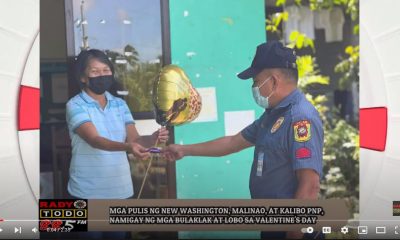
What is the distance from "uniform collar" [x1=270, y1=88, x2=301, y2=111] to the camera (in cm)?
218

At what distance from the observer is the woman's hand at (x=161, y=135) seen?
222 cm

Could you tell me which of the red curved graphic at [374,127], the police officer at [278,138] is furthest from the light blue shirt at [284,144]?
the red curved graphic at [374,127]

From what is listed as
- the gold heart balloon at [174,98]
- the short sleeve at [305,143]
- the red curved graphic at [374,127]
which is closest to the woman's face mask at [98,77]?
the gold heart balloon at [174,98]

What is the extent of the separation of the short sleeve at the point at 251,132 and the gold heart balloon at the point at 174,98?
26 cm

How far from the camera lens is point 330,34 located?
→ 224 cm

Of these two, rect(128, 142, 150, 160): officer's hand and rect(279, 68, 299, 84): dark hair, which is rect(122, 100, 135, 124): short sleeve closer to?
rect(128, 142, 150, 160): officer's hand

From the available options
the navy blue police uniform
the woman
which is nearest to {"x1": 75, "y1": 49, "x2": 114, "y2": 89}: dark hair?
the woman

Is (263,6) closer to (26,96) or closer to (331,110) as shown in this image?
(331,110)

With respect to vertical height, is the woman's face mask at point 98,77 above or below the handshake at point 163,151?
above

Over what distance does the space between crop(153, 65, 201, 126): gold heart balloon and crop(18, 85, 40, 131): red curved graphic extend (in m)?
0.61

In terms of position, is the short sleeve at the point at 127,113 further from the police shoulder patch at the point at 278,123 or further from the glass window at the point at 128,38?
the police shoulder patch at the point at 278,123

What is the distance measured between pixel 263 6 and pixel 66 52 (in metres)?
1.02

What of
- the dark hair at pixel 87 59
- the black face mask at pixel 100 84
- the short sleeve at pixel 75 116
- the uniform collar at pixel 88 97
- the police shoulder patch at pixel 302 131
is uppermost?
the dark hair at pixel 87 59

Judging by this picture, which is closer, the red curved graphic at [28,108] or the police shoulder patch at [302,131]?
the police shoulder patch at [302,131]
